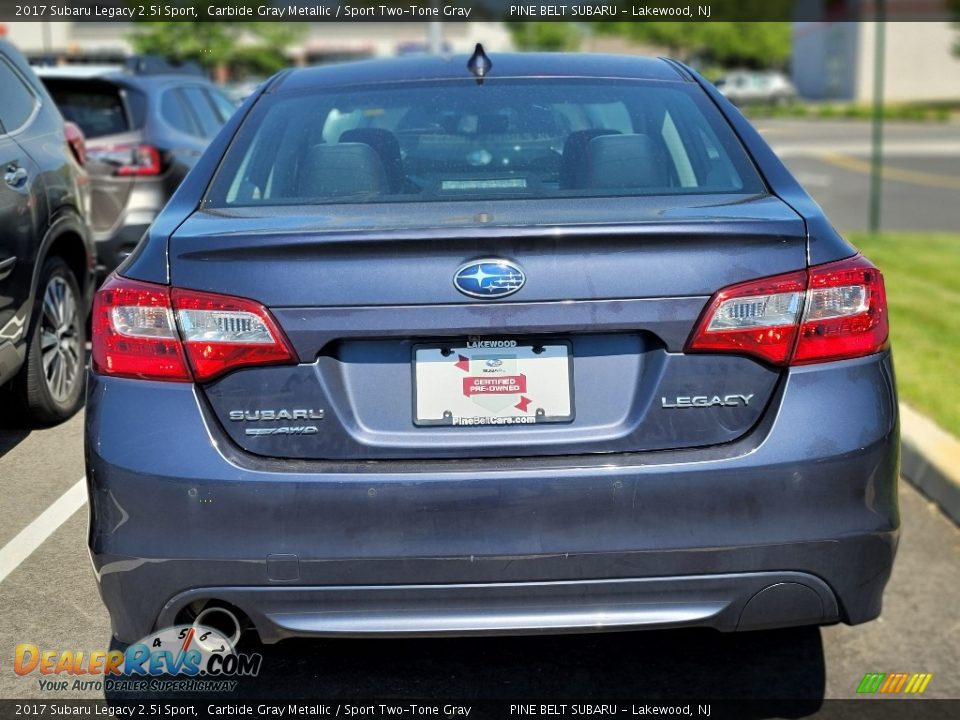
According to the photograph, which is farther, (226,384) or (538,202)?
(538,202)

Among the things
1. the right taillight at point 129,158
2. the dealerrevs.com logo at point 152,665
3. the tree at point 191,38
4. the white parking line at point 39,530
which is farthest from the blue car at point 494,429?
the tree at point 191,38

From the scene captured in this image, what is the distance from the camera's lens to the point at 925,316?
8555 millimetres

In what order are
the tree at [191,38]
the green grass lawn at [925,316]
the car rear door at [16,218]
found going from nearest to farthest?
the car rear door at [16,218] → the green grass lawn at [925,316] → the tree at [191,38]

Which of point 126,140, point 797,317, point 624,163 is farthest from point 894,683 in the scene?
point 126,140

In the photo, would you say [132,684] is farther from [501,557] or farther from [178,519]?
[501,557]

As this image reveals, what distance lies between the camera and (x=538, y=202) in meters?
3.26

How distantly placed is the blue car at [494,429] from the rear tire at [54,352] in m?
2.72

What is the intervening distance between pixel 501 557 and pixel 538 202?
2.95ft

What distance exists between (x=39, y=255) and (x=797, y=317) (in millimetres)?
3645

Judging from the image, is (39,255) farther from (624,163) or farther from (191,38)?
(191,38)

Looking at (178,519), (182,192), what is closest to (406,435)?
(178,519)

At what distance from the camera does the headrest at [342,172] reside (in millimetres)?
3600

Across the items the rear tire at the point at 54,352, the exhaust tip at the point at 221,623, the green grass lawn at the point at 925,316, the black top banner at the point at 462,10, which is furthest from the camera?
the black top banner at the point at 462,10

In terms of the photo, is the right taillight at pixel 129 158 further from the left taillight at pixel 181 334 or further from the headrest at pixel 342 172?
the left taillight at pixel 181 334
